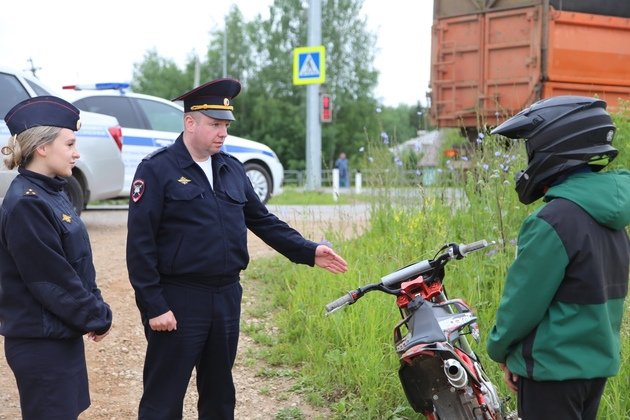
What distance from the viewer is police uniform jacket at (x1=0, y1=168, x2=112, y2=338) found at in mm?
2957

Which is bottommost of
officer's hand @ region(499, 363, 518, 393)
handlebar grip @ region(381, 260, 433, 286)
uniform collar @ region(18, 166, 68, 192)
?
officer's hand @ region(499, 363, 518, 393)

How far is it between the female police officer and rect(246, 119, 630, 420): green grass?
1.85m

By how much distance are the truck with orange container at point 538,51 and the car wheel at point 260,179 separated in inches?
115

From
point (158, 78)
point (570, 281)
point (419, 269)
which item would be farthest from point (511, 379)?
point (158, 78)

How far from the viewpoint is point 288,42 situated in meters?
47.1

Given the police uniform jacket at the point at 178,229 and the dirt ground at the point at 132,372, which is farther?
the dirt ground at the point at 132,372

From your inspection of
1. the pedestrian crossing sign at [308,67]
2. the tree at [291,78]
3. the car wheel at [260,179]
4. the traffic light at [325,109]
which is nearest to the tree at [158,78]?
the tree at [291,78]

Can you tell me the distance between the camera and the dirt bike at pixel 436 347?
2.95m

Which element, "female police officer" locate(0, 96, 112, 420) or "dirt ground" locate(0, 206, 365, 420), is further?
"dirt ground" locate(0, 206, 365, 420)

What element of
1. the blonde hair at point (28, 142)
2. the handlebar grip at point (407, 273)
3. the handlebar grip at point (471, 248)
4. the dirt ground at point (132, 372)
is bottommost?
the dirt ground at point (132, 372)

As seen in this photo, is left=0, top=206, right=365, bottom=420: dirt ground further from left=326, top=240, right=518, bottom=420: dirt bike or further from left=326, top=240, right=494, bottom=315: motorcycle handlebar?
left=326, top=240, right=494, bottom=315: motorcycle handlebar

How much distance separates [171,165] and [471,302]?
226 centimetres

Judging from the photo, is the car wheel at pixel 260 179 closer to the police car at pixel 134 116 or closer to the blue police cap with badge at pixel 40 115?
the police car at pixel 134 116

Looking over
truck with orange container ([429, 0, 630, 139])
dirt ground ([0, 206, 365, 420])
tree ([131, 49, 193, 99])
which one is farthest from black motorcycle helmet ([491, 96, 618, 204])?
tree ([131, 49, 193, 99])
